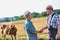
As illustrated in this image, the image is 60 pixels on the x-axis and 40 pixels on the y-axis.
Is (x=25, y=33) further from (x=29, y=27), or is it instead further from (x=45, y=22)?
(x=45, y=22)

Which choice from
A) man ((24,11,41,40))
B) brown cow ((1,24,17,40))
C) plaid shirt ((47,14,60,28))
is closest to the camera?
plaid shirt ((47,14,60,28))

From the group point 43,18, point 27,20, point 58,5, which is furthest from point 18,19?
point 58,5

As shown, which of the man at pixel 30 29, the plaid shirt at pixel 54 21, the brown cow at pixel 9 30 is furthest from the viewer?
the brown cow at pixel 9 30

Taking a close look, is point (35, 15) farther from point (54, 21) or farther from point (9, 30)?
point (9, 30)

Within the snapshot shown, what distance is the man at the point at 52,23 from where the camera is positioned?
2.76m

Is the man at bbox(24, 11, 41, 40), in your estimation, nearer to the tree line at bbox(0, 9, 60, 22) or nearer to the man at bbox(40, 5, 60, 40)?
the tree line at bbox(0, 9, 60, 22)

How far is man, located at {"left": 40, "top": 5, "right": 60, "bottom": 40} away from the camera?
9.07 feet

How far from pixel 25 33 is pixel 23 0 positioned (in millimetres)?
513

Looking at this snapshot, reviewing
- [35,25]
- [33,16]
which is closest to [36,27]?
[35,25]

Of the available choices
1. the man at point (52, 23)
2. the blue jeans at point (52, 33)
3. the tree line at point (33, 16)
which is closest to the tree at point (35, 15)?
the tree line at point (33, 16)

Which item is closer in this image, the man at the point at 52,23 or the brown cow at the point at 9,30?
the man at the point at 52,23

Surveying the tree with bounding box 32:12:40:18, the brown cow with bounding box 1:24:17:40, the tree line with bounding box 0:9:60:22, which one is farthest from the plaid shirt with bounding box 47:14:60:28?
the brown cow with bounding box 1:24:17:40

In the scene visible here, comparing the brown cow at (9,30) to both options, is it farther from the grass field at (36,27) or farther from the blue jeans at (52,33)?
the blue jeans at (52,33)

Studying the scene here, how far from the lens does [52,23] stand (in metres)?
2.77
